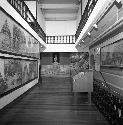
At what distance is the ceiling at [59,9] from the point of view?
1670 cm

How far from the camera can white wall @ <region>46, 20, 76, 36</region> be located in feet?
73.1

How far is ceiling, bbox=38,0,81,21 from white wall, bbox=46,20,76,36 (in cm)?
45

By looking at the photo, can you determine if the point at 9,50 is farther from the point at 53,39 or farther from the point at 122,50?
the point at 53,39

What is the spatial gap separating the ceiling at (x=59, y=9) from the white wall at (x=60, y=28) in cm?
45

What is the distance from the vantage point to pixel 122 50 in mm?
5586

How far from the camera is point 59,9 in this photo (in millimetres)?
18906

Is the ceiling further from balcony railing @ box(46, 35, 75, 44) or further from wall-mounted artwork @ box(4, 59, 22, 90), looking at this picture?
wall-mounted artwork @ box(4, 59, 22, 90)

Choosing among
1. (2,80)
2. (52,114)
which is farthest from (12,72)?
(52,114)

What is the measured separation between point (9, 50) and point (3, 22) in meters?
1.05

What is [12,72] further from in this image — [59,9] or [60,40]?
[60,40]

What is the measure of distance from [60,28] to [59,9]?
359 centimetres

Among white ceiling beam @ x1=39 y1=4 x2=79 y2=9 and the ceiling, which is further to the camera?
white ceiling beam @ x1=39 y1=4 x2=79 y2=9

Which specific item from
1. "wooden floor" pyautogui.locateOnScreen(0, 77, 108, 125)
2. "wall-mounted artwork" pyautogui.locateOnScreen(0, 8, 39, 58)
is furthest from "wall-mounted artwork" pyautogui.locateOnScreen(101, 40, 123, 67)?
"wall-mounted artwork" pyautogui.locateOnScreen(0, 8, 39, 58)

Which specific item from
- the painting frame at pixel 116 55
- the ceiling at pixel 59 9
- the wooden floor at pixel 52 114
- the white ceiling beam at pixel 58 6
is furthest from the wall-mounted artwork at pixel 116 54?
the white ceiling beam at pixel 58 6
